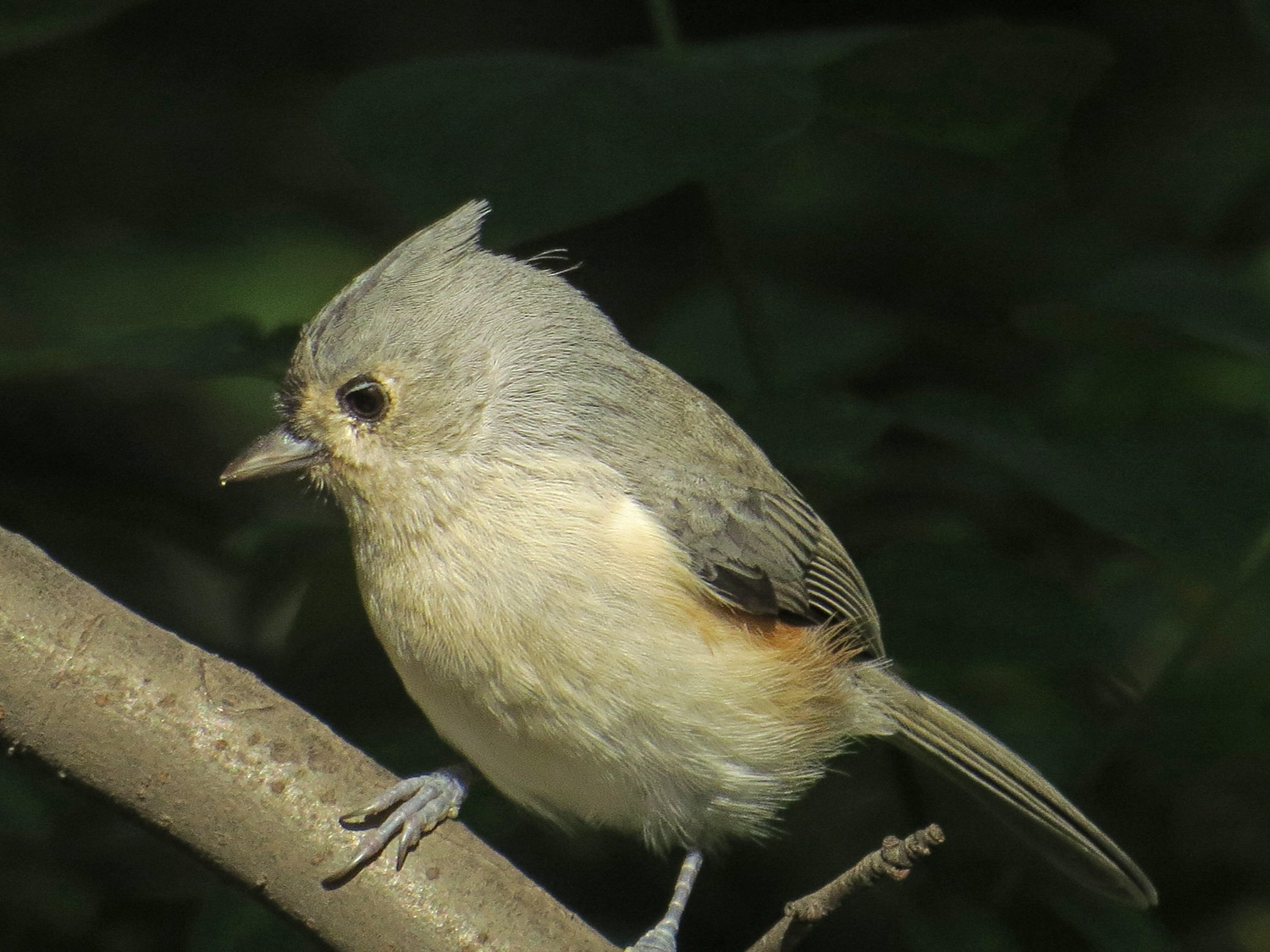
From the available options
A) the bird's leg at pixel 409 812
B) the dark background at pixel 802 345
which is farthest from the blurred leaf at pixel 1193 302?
the bird's leg at pixel 409 812

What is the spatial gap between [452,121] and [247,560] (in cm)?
108

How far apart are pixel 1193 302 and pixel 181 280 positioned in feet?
8.63

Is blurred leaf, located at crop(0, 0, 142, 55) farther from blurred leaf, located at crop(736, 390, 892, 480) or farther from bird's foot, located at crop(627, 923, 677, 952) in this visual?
bird's foot, located at crop(627, 923, 677, 952)

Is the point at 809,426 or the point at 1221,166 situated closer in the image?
the point at 809,426

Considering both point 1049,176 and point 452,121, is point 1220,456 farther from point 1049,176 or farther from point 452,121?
point 452,121

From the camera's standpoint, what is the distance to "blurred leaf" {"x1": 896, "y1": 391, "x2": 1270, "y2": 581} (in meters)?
2.81

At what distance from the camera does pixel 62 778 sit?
2135 mm

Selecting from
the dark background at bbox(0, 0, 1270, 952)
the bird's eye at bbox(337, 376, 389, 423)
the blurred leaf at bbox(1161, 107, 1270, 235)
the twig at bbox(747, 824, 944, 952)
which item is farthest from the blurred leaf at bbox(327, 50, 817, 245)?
the blurred leaf at bbox(1161, 107, 1270, 235)

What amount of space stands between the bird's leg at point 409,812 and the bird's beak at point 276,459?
67 cm

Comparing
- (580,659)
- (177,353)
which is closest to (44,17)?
(177,353)

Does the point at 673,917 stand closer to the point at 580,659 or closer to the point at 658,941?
the point at 658,941

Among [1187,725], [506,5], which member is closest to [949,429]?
[1187,725]

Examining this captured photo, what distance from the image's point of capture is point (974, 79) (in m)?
3.28

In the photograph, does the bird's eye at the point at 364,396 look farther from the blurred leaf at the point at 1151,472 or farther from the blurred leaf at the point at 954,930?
the blurred leaf at the point at 954,930
